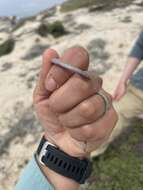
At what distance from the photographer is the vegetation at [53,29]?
845 inches

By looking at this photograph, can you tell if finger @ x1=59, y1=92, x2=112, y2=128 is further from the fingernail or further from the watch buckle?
the watch buckle

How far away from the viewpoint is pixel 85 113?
3465 mm

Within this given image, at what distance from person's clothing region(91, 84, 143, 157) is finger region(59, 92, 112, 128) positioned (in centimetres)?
822

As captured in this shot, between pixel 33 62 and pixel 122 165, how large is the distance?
852 centimetres

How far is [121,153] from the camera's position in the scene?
11797 mm

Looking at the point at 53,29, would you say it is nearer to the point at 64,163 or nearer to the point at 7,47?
the point at 7,47

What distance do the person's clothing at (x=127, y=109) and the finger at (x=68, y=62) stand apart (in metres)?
8.34

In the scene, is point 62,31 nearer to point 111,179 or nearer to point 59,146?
point 111,179

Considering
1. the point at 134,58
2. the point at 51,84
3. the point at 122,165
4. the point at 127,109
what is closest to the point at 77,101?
the point at 51,84

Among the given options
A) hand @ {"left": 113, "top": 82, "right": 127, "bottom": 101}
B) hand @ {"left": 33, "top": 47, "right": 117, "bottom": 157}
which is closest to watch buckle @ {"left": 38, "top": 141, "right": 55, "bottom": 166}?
hand @ {"left": 33, "top": 47, "right": 117, "bottom": 157}

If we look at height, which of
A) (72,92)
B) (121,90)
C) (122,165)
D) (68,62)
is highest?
(68,62)

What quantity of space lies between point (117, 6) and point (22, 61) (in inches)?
255

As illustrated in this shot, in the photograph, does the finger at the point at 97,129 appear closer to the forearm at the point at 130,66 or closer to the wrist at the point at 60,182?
the wrist at the point at 60,182

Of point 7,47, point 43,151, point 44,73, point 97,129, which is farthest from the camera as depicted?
point 7,47
